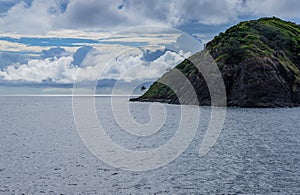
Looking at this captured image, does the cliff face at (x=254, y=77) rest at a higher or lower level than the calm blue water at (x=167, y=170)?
higher

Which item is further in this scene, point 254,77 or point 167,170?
point 254,77

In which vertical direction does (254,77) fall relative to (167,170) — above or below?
above

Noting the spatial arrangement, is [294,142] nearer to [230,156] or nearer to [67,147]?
[230,156]

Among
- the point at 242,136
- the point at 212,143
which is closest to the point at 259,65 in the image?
the point at 242,136

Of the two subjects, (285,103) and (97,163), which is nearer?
(97,163)

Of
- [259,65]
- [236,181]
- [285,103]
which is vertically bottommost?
[236,181]

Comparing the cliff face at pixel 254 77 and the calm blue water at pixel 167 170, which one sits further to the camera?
the cliff face at pixel 254 77

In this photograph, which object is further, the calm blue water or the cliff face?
the cliff face

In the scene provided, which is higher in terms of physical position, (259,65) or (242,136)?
(259,65)

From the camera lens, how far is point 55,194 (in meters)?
36.8

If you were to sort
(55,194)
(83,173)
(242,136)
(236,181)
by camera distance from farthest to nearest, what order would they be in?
(242,136), (83,173), (236,181), (55,194)

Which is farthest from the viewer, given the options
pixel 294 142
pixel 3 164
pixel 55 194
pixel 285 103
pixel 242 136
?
pixel 285 103

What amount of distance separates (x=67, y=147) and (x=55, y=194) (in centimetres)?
3205

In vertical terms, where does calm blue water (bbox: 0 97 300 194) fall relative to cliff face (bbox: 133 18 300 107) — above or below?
below
